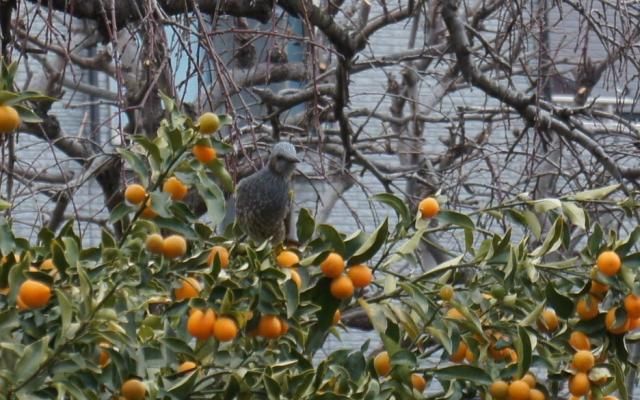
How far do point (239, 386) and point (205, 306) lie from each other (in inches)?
6.0

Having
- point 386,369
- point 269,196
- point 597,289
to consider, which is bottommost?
point 269,196

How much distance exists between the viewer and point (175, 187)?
2.28 metres

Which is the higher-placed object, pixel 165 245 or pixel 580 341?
pixel 165 245

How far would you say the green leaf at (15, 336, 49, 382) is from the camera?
203 cm

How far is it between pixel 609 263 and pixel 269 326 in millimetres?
Result: 625

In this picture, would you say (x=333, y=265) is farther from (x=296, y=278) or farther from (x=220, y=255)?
(x=220, y=255)

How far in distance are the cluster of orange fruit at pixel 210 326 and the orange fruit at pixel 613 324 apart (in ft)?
2.35

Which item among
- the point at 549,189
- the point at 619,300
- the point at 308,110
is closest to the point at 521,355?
the point at 619,300

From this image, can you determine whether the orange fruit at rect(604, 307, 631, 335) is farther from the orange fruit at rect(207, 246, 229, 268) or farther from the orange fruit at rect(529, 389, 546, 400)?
the orange fruit at rect(207, 246, 229, 268)

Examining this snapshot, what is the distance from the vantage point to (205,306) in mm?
2221

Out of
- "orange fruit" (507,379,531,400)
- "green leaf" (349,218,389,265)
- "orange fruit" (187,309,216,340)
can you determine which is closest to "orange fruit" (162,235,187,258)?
"orange fruit" (187,309,216,340)

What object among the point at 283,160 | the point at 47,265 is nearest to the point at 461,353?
the point at 47,265

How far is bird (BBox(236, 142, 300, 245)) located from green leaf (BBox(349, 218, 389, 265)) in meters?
1.96

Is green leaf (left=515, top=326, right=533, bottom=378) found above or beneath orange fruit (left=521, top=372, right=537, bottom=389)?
above
